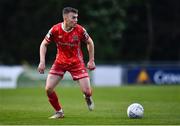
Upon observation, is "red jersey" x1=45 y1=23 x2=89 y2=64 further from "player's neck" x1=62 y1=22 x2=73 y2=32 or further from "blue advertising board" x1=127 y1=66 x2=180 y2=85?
"blue advertising board" x1=127 y1=66 x2=180 y2=85

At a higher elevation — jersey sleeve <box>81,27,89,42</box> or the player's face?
the player's face

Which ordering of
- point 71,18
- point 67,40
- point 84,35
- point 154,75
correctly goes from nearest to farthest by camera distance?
point 71,18, point 67,40, point 84,35, point 154,75

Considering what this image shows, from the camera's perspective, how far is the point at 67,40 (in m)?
17.2

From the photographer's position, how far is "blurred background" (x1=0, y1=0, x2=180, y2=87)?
5950 centimetres

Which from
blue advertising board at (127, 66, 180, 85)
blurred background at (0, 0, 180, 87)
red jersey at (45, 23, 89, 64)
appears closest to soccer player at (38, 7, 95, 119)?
red jersey at (45, 23, 89, 64)

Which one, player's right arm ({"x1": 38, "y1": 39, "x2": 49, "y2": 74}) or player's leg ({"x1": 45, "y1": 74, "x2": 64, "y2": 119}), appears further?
player's leg ({"x1": 45, "y1": 74, "x2": 64, "y2": 119})

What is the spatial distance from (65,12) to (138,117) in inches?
125

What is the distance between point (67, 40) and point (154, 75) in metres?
29.6

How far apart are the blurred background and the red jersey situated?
1535 inches

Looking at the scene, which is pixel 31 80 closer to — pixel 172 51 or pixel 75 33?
pixel 172 51

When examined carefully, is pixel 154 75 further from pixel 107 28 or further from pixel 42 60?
pixel 42 60

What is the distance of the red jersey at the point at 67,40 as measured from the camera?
17172 mm

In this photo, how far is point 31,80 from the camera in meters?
43.5

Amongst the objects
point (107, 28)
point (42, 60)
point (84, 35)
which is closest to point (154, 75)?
point (107, 28)
